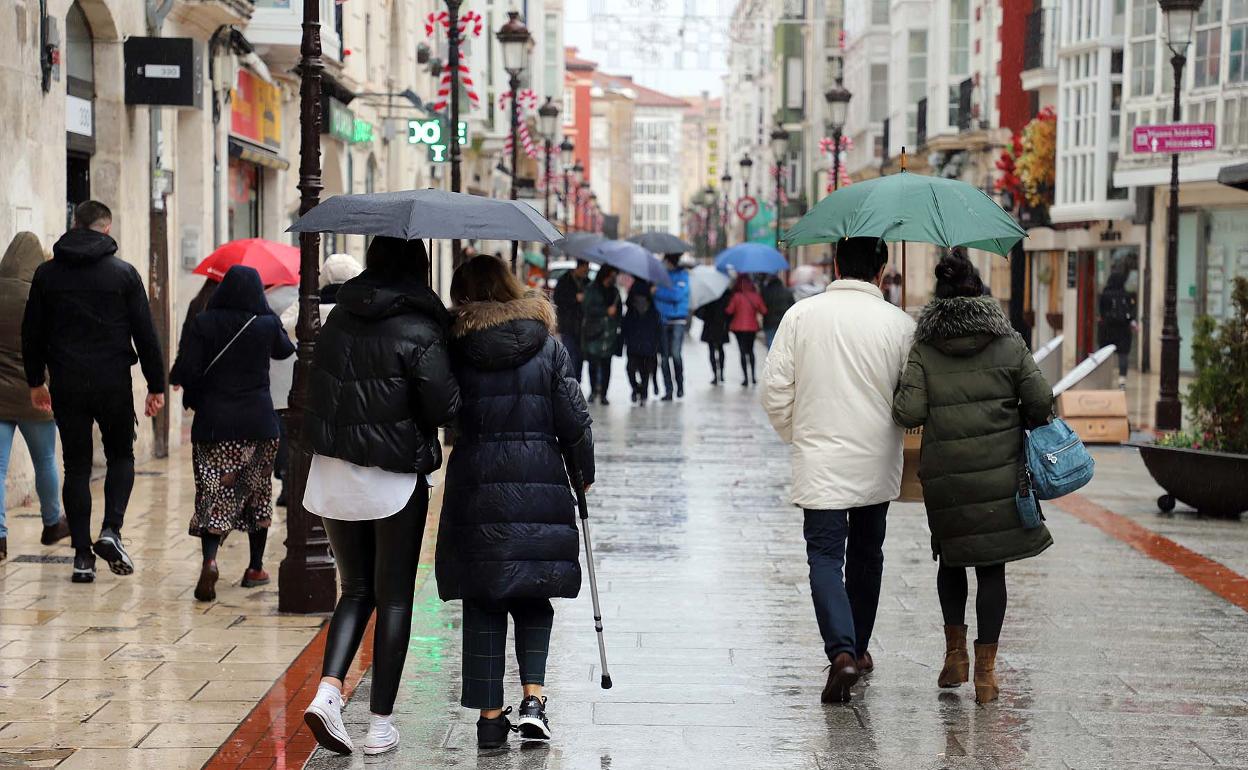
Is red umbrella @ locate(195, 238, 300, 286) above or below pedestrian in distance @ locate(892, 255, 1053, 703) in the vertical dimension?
above

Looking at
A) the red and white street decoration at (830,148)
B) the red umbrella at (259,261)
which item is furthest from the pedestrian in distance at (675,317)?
the red umbrella at (259,261)

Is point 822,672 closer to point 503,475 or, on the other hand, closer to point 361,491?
point 503,475

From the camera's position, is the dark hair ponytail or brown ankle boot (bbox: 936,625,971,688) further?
brown ankle boot (bbox: 936,625,971,688)

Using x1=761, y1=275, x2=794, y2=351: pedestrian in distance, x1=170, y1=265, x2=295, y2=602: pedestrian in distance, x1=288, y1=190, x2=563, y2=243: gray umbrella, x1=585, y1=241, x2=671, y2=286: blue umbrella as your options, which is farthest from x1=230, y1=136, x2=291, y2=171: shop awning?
x1=288, y1=190, x2=563, y2=243: gray umbrella

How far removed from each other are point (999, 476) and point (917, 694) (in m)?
0.94

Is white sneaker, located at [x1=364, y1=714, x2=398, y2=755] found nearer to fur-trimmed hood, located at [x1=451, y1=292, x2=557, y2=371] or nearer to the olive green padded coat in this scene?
fur-trimmed hood, located at [x1=451, y1=292, x2=557, y2=371]

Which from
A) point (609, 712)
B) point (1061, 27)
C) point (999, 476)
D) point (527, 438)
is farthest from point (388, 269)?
point (1061, 27)

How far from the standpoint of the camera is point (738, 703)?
6953 millimetres

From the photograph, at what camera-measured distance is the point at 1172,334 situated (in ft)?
66.1

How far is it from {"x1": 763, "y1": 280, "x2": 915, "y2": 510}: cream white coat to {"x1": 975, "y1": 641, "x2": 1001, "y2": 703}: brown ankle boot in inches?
26.5

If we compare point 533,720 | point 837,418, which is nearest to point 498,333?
point 533,720

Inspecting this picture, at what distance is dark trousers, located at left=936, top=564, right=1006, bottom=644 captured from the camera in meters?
7.00

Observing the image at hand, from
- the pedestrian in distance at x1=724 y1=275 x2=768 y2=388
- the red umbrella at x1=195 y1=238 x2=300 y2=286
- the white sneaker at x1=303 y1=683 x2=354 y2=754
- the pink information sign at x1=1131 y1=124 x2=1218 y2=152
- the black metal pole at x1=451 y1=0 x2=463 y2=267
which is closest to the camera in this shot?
the white sneaker at x1=303 y1=683 x2=354 y2=754

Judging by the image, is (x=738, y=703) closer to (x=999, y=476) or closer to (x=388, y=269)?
(x=999, y=476)
